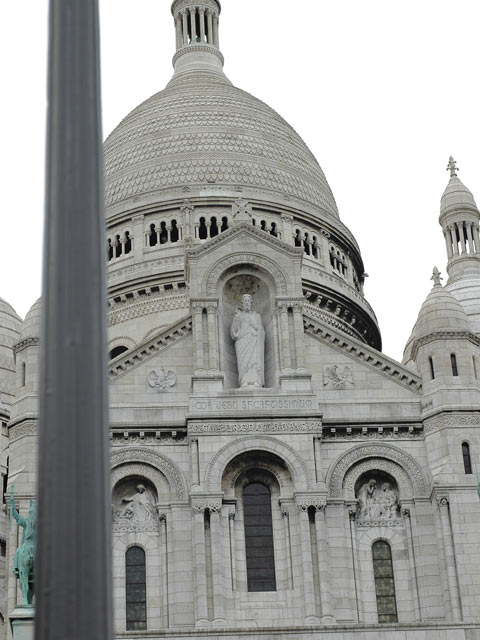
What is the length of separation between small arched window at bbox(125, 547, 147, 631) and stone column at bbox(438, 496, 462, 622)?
7.66 m

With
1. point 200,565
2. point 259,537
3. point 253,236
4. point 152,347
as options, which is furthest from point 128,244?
point 200,565

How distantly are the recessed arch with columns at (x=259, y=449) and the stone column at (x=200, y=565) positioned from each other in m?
0.81

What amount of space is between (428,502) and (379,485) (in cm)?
140

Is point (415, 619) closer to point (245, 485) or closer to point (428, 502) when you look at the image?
point (428, 502)

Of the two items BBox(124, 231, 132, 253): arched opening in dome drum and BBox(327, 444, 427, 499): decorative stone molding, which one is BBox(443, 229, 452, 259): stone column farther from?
BBox(327, 444, 427, 499): decorative stone molding

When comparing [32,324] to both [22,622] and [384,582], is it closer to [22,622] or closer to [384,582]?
[22,622]

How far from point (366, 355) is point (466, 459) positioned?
4063 mm

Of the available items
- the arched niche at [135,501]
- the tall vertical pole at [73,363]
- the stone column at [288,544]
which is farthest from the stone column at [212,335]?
the tall vertical pole at [73,363]

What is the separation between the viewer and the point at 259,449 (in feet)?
120

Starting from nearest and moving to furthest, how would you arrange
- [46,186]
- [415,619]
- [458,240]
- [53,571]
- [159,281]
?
[53,571] → [46,186] → [415,619] → [159,281] → [458,240]

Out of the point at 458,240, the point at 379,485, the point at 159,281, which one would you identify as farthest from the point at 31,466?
the point at 458,240

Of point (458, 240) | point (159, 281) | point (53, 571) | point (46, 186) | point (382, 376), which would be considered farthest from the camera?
point (458, 240)

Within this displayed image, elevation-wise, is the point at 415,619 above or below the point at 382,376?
below

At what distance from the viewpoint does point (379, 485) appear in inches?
1459
